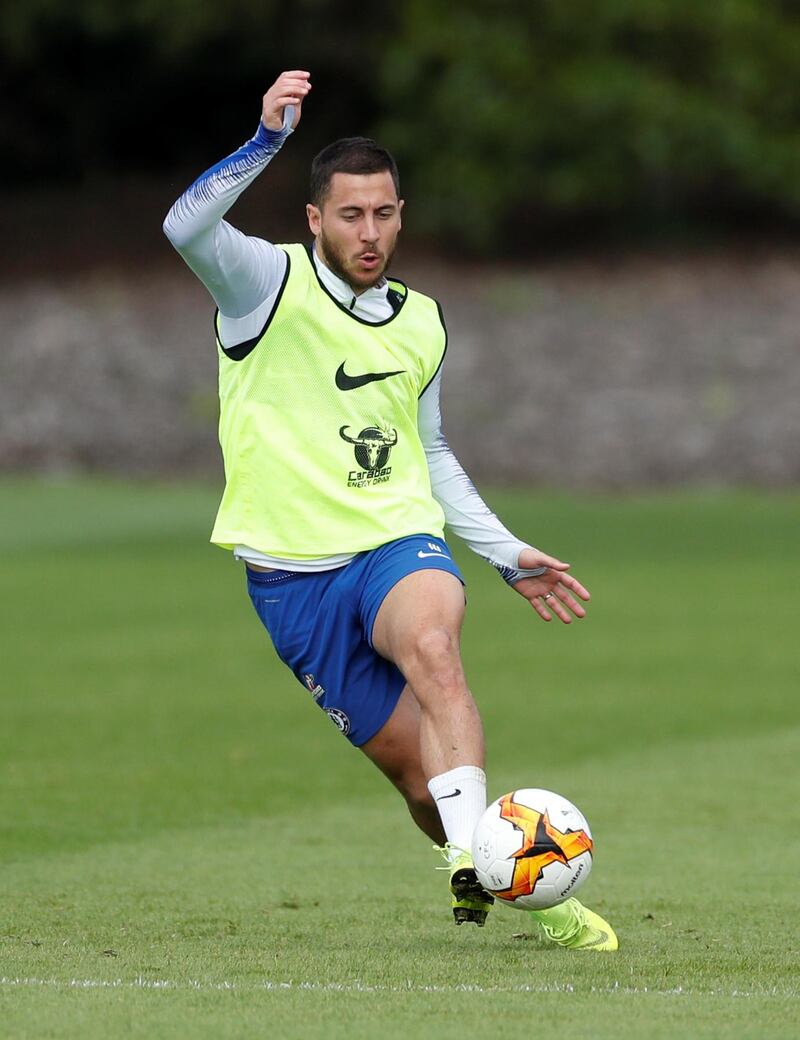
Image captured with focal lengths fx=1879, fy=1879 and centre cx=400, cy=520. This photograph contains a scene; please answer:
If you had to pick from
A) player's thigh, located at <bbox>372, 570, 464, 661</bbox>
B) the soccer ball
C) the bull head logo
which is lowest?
the soccer ball

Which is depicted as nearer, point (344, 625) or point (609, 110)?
point (344, 625)

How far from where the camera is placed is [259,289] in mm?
6789

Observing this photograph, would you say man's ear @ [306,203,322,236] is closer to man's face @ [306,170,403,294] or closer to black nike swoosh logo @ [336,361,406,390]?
man's face @ [306,170,403,294]

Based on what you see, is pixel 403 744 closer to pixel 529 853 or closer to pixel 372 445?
pixel 529 853

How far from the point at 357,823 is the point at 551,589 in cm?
308

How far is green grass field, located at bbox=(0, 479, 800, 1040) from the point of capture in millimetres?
5484

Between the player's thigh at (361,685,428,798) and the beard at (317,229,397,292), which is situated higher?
the beard at (317,229,397,292)

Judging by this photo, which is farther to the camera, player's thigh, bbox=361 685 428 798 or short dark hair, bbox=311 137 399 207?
player's thigh, bbox=361 685 428 798

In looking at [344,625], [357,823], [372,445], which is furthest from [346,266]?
[357,823]

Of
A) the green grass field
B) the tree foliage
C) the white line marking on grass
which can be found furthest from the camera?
the tree foliage

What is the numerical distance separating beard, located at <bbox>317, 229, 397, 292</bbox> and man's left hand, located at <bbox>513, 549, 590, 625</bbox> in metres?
1.18

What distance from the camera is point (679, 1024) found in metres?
5.12

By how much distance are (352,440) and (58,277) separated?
40.0 meters

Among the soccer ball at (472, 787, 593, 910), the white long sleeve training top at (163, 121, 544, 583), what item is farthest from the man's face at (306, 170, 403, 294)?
the soccer ball at (472, 787, 593, 910)
